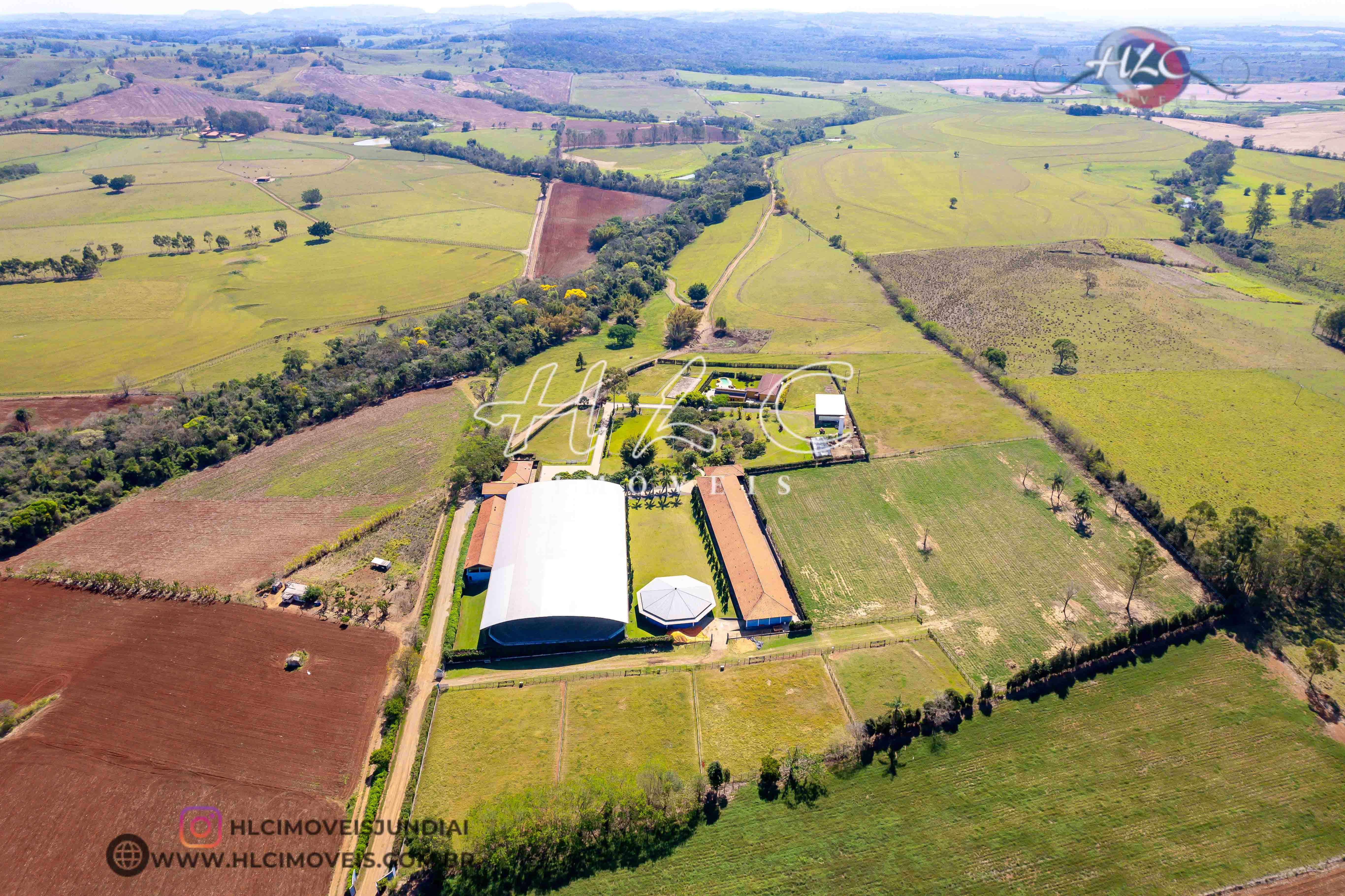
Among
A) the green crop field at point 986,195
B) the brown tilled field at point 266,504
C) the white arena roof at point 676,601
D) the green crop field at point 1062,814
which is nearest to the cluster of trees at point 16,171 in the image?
the brown tilled field at point 266,504

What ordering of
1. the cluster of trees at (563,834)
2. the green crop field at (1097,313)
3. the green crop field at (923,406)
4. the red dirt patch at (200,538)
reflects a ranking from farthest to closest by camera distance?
the green crop field at (1097,313), the green crop field at (923,406), the red dirt patch at (200,538), the cluster of trees at (563,834)

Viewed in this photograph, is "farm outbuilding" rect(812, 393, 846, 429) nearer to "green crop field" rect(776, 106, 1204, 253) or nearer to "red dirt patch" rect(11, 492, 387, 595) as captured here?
"red dirt patch" rect(11, 492, 387, 595)

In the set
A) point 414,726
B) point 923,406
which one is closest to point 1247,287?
point 923,406

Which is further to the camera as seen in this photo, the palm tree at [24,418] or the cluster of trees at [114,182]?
the cluster of trees at [114,182]

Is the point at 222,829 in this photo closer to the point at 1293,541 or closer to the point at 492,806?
the point at 492,806

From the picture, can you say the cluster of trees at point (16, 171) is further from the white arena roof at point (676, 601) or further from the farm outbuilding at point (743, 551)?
the white arena roof at point (676, 601)

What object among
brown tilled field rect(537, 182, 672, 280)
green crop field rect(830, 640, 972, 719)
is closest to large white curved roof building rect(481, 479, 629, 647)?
green crop field rect(830, 640, 972, 719)

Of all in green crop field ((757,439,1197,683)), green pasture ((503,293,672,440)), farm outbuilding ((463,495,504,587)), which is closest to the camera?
green crop field ((757,439,1197,683))
